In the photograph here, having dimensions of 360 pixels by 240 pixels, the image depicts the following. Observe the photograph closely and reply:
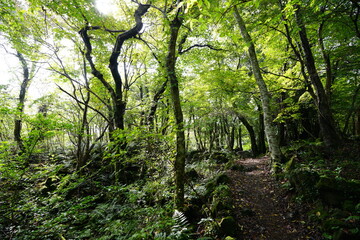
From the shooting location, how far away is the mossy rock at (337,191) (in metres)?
3.60

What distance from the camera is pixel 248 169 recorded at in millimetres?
9070

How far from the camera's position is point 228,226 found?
3.79 meters

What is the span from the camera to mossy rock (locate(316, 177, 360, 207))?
3600mm

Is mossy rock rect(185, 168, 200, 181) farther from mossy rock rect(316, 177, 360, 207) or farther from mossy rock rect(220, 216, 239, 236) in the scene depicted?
mossy rock rect(316, 177, 360, 207)

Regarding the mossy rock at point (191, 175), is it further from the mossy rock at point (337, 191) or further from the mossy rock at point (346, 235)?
the mossy rock at point (346, 235)

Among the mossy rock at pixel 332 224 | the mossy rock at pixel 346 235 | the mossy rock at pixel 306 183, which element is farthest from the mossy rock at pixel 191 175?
the mossy rock at pixel 346 235

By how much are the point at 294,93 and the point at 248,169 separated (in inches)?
224

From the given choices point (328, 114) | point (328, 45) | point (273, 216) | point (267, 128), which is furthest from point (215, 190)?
point (328, 45)

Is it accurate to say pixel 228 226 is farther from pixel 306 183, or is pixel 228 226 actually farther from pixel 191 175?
pixel 191 175

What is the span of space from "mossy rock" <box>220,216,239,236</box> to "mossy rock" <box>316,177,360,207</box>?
7.37 feet

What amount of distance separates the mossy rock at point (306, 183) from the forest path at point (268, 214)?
17.3 inches

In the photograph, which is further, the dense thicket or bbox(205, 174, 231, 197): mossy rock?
bbox(205, 174, 231, 197): mossy rock

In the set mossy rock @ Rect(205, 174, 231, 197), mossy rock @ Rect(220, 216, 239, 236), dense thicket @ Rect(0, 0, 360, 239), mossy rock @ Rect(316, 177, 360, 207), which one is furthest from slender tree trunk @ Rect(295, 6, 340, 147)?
mossy rock @ Rect(220, 216, 239, 236)

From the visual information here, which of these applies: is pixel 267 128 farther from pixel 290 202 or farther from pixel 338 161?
pixel 290 202
